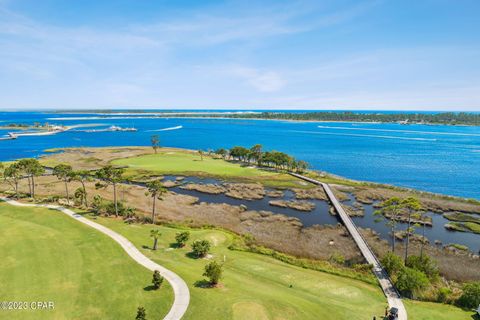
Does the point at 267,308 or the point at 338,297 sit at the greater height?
the point at 267,308

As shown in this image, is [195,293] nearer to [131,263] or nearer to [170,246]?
[131,263]

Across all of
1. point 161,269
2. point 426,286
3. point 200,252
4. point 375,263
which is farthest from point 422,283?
point 161,269

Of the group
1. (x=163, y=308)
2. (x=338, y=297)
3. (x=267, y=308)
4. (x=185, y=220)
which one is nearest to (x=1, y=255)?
(x=163, y=308)

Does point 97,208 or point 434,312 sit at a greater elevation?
point 97,208

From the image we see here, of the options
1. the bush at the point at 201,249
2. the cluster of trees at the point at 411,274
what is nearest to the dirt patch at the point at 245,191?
the bush at the point at 201,249

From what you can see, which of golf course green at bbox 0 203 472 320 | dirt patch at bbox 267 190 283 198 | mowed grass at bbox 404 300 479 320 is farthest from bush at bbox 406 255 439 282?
dirt patch at bbox 267 190 283 198

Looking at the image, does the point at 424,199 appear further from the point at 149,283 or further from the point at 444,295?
the point at 149,283
